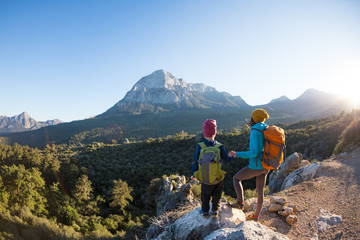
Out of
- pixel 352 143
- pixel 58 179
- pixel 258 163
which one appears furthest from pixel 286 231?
pixel 58 179

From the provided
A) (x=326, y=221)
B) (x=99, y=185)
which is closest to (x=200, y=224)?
(x=326, y=221)

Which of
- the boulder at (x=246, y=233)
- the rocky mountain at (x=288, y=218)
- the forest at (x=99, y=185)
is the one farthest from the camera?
the forest at (x=99, y=185)

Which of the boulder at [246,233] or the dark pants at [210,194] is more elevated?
the dark pants at [210,194]

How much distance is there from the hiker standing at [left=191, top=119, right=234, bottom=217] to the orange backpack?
60cm

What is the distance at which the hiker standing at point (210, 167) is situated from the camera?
2904 millimetres

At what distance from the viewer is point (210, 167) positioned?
289 cm

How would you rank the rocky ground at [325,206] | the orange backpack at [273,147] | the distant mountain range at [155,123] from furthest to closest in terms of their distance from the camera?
the distant mountain range at [155,123] < the rocky ground at [325,206] < the orange backpack at [273,147]

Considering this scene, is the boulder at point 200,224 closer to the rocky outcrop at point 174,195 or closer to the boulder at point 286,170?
the rocky outcrop at point 174,195

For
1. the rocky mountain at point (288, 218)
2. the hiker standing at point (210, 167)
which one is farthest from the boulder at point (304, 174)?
the hiker standing at point (210, 167)

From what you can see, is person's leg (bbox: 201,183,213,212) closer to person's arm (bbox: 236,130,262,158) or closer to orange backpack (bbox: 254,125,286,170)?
person's arm (bbox: 236,130,262,158)

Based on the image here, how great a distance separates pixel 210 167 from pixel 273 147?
1130mm

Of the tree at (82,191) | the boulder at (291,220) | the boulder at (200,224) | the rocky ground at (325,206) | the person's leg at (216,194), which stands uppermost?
the person's leg at (216,194)

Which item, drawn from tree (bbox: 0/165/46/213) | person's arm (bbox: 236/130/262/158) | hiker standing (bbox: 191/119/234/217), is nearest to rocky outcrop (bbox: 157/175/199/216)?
hiker standing (bbox: 191/119/234/217)

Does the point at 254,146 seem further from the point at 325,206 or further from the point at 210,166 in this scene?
the point at 325,206
